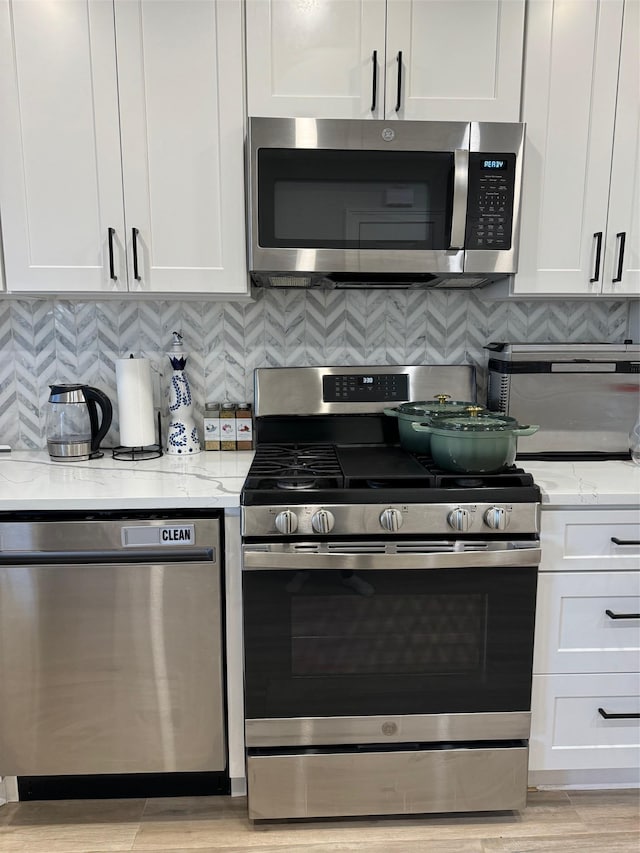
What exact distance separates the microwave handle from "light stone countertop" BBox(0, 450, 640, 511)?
756 millimetres

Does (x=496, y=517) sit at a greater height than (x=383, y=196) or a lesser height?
lesser

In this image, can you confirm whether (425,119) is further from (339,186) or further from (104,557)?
(104,557)

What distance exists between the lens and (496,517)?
1477mm

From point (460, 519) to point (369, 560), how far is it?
0.25 metres

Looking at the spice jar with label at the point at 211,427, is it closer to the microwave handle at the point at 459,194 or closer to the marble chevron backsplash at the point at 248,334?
the marble chevron backsplash at the point at 248,334

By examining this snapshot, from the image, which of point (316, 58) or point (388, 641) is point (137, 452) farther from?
point (316, 58)

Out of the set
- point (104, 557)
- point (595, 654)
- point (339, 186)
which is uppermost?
point (339, 186)

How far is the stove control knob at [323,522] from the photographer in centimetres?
145

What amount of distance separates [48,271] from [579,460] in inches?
70.8

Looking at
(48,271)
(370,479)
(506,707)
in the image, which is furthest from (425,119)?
(506,707)

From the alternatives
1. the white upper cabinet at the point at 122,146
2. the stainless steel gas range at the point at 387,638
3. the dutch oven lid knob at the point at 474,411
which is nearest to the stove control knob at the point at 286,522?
the stainless steel gas range at the point at 387,638

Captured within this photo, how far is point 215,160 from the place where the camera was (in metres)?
1.70

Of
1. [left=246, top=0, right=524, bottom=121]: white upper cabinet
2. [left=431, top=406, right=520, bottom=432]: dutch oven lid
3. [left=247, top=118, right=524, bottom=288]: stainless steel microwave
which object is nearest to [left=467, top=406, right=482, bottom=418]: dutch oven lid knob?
[left=431, top=406, right=520, bottom=432]: dutch oven lid

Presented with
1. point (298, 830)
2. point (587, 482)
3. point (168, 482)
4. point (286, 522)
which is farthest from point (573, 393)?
point (298, 830)
